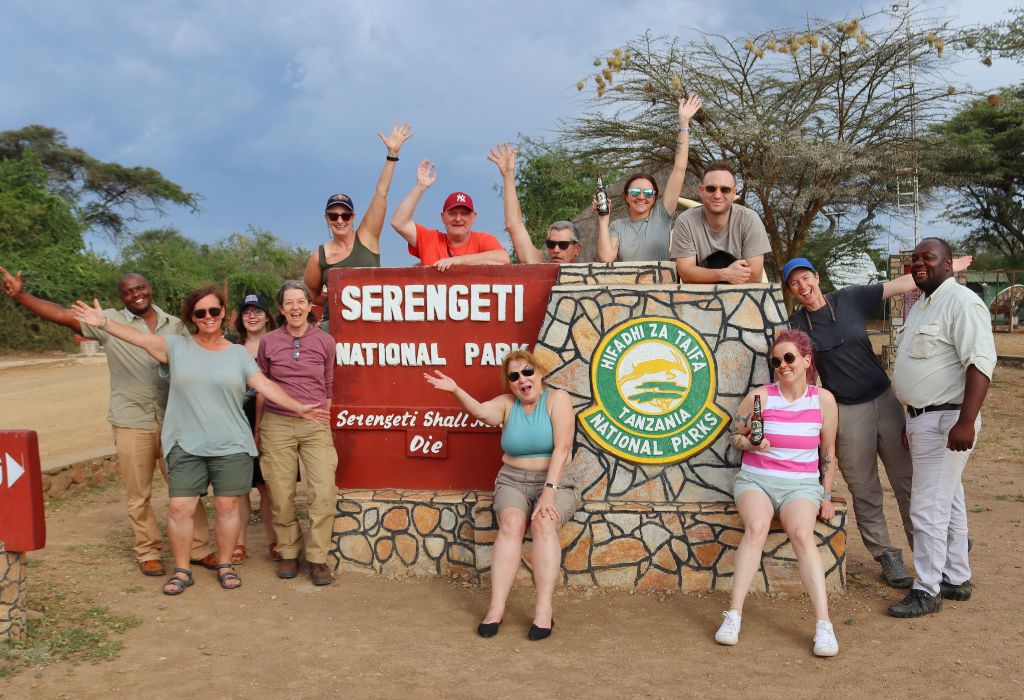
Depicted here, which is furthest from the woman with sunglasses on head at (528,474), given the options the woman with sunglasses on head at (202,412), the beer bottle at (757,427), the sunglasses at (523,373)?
the woman with sunglasses on head at (202,412)

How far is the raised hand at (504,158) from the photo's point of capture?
5592 mm

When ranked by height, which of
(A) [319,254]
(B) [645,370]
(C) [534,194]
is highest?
(C) [534,194]

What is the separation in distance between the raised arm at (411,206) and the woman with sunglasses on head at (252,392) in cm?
96

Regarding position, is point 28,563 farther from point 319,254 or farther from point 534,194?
point 534,194

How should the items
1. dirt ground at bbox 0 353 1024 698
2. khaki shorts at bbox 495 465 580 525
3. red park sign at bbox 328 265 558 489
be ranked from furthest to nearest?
red park sign at bbox 328 265 558 489
khaki shorts at bbox 495 465 580 525
dirt ground at bbox 0 353 1024 698

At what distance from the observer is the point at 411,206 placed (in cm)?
552

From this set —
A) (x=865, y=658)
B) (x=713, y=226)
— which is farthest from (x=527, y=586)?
(x=713, y=226)

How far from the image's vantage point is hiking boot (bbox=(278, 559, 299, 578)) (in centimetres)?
521

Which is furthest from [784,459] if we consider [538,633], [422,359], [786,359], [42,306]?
[42,306]

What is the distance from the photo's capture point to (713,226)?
5.04 metres

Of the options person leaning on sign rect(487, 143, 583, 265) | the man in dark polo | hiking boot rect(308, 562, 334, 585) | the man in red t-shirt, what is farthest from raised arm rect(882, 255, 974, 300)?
hiking boot rect(308, 562, 334, 585)

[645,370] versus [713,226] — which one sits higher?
[713,226]

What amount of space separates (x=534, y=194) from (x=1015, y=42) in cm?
1182

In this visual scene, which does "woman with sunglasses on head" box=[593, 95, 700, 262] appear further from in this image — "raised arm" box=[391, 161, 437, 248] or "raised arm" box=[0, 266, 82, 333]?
"raised arm" box=[0, 266, 82, 333]
